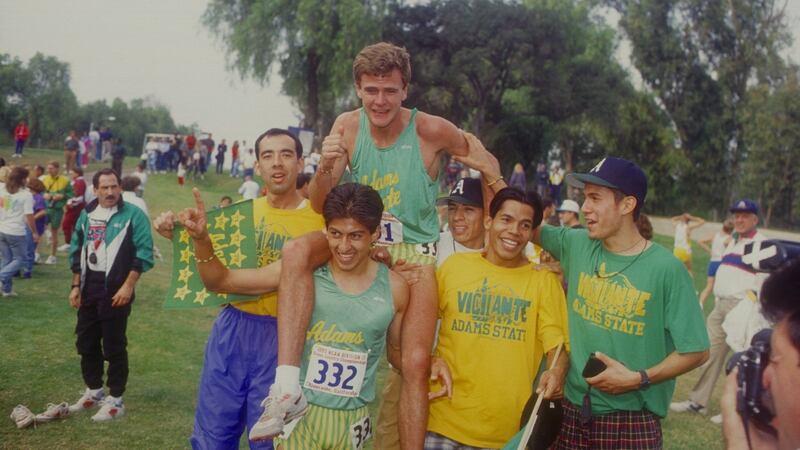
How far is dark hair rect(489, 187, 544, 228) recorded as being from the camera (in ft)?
13.6

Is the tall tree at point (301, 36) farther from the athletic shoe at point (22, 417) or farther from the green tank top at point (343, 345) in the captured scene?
the green tank top at point (343, 345)

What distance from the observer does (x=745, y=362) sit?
70.8 inches

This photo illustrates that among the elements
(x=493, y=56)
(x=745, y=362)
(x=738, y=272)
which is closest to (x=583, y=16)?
(x=493, y=56)

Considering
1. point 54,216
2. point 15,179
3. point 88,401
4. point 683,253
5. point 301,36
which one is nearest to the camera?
point 88,401

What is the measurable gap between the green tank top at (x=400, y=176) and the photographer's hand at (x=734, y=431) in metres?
2.60

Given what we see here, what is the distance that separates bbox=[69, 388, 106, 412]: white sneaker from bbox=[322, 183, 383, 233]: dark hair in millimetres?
4506

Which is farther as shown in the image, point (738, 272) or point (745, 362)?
point (738, 272)

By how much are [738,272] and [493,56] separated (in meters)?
33.7

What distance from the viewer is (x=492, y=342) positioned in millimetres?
3922

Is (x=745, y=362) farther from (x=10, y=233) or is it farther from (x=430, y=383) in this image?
(x=10, y=233)

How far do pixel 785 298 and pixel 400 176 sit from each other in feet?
9.04

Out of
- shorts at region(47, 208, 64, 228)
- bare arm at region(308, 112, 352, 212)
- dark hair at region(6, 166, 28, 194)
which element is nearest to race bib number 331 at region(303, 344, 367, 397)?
bare arm at region(308, 112, 352, 212)

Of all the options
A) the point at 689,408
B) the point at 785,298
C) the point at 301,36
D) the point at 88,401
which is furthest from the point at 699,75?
the point at 785,298

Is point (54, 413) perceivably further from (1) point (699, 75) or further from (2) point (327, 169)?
(1) point (699, 75)
